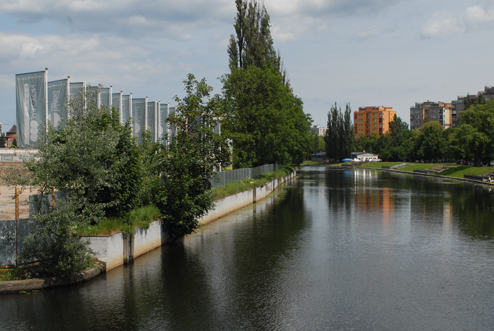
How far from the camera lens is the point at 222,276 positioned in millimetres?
14227

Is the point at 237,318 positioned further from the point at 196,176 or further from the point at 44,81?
the point at 44,81

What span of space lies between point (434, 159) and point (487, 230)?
114970 mm

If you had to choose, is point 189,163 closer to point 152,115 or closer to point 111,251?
point 111,251

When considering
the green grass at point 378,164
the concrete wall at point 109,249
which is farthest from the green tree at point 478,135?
the concrete wall at point 109,249

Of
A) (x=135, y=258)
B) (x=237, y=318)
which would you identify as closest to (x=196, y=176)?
(x=135, y=258)

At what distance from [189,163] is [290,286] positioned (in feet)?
→ 28.0

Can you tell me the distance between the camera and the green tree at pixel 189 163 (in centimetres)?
1931

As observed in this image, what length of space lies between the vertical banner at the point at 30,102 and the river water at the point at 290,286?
17268mm

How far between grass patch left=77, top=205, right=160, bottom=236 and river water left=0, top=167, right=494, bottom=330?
1.26 m

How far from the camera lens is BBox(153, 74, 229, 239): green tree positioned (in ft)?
63.4

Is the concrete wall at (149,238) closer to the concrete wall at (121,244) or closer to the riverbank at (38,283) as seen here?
the concrete wall at (121,244)

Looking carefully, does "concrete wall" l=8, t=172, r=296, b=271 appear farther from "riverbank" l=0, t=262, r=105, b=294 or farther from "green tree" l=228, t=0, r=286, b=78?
"green tree" l=228, t=0, r=286, b=78

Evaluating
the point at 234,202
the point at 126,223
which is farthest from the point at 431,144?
the point at 126,223

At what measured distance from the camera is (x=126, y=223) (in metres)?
16.1
